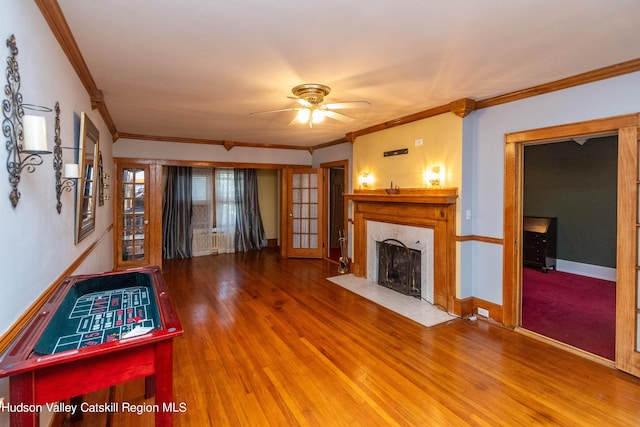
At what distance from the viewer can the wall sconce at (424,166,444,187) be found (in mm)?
4035

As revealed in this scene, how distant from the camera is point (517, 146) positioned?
11.3 ft

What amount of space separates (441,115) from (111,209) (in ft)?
17.4

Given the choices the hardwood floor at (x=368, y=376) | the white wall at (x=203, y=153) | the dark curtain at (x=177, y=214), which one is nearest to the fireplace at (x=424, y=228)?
the hardwood floor at (x=368, y=376)

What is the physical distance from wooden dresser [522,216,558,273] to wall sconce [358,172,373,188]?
10.6 feet

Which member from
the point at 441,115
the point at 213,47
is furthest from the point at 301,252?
the point at 213,47

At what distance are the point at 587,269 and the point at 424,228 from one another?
3.42 m

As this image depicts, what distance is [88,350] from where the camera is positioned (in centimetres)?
127

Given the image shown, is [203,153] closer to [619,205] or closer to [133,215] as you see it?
[133,215]

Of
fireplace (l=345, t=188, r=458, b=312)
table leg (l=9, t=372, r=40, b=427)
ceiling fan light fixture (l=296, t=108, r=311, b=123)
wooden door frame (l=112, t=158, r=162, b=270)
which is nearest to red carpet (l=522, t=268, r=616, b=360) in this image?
fireplace (l=345, t=188, r=458, b=312)

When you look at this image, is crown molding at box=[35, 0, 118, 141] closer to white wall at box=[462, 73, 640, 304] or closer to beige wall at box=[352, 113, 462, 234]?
beige wall at box=[352, 113, 462, 234]

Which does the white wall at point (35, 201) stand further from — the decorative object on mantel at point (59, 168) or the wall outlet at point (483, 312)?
the wall outlet at point (483, 312)

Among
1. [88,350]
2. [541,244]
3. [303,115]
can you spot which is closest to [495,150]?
[303,115]

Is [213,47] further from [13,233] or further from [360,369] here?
[360,369]

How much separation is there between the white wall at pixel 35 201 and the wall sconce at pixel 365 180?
393 centimetres
